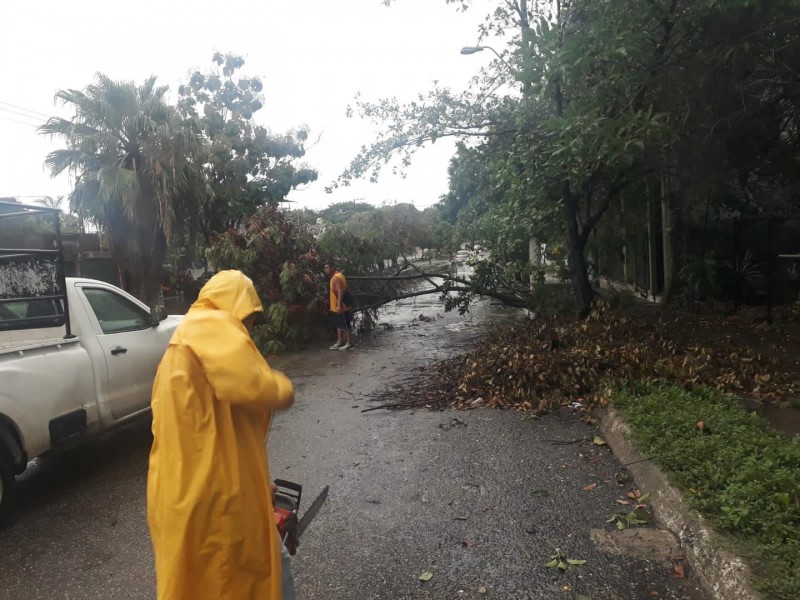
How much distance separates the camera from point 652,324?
30.6 feet

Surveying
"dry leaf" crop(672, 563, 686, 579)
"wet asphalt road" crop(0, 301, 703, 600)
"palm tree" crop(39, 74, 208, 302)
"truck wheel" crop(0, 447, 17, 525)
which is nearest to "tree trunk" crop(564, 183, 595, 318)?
"wet asphalt road" crop(0, 301, 703, 600)

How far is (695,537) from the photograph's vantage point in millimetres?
3271

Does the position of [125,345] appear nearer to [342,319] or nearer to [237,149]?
[342,319]

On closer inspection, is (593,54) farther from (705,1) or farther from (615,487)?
(615,487)

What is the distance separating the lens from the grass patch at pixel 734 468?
114 inches

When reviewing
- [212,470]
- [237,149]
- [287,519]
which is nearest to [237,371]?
[212,470]

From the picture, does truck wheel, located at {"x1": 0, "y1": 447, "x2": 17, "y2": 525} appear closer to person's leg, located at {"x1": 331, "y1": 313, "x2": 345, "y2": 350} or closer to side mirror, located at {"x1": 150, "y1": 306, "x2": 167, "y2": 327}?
side mirror, located at {"x1": 150, "y1": 306, "x2": 167, "y2": 327}

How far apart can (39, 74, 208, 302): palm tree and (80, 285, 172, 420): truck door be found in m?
9.53

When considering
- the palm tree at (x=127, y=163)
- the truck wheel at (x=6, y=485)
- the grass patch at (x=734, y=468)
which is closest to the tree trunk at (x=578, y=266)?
the grass patch at (x=734, y=468)

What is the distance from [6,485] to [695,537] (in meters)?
4.49

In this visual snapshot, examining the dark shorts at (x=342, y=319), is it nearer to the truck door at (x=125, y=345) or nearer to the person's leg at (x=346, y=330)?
the person's leg at (x=346, y=330)

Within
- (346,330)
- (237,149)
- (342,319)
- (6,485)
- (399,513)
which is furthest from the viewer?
(237,149)

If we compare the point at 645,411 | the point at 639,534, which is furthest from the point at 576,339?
the point at 639,534

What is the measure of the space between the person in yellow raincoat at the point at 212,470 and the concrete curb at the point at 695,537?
6.93ft
